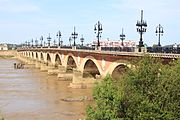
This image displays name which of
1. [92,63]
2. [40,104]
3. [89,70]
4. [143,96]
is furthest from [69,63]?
[143,96]

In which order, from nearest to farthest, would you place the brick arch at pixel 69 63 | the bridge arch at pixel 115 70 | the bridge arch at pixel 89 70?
the bridge arch at pixel 115 70, the bridge arch at pixel 89 70, the brick arch at pixel 69 63

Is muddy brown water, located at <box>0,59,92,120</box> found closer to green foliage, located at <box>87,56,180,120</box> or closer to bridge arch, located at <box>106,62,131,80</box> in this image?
bridge arch, located at <box>106,62,131,80</box>

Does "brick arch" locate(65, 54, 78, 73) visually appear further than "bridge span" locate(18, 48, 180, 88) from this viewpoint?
Yes

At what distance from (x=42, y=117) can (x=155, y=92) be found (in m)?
18.3

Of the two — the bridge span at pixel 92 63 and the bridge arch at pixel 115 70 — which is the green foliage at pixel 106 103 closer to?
the bridge span at pixel 92 63

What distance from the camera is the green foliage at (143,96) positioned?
16719 millimetres

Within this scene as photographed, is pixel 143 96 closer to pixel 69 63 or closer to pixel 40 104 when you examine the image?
pixel 40 104

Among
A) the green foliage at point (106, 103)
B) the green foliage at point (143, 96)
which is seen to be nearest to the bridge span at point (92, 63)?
the green foliage at point (143, 96)

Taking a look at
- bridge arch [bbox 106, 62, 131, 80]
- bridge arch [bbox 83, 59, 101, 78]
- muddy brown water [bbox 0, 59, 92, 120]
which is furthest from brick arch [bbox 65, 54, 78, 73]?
bridge arch [bbox 106, 62, 131, 80]

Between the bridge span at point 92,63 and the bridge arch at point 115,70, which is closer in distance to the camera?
the bridge span at point 92,63

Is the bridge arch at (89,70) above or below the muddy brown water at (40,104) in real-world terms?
above

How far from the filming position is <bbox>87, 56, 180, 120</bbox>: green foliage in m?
16.7

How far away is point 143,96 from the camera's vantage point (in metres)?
17.5

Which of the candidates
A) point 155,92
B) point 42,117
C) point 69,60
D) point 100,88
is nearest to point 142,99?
point 155,92
